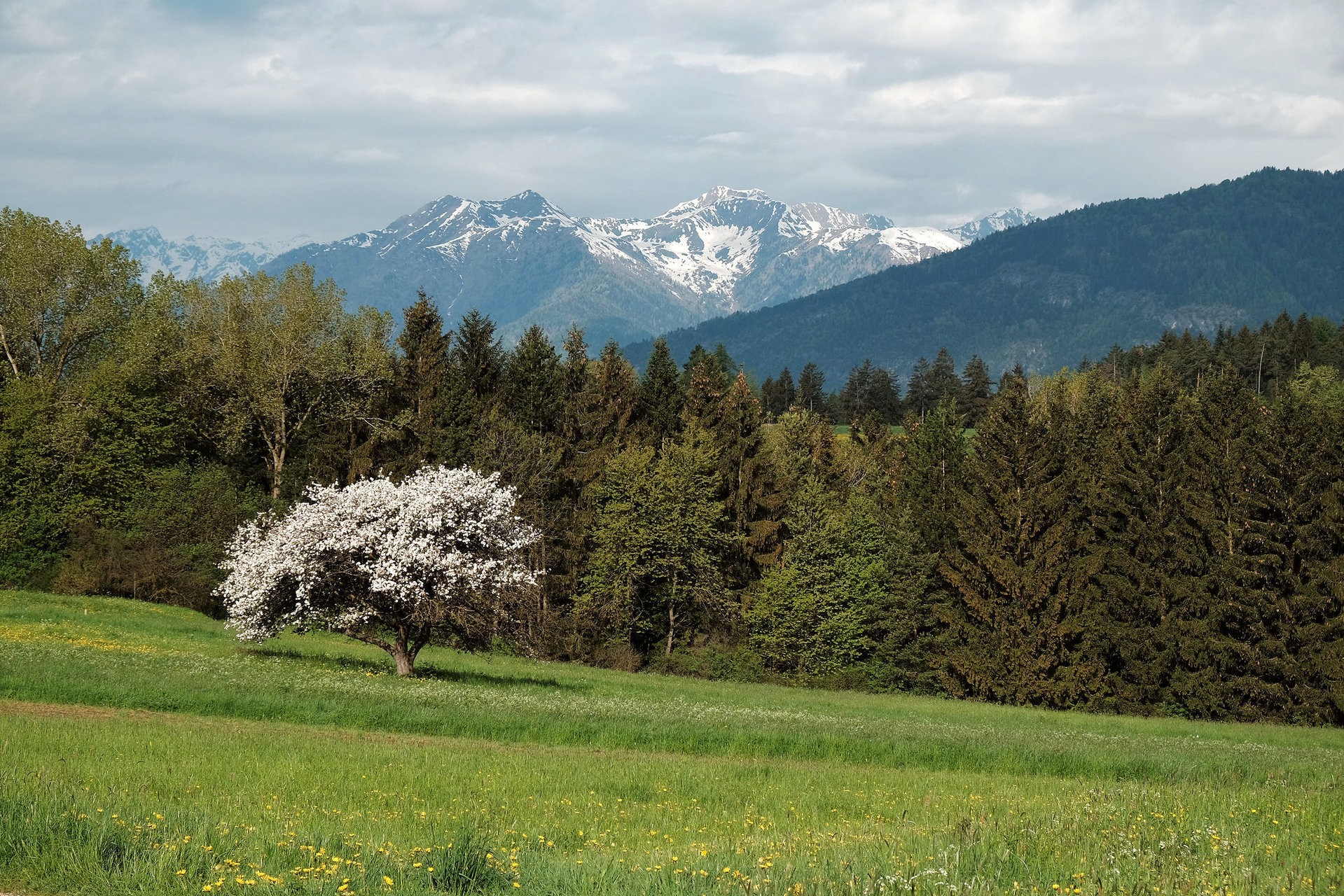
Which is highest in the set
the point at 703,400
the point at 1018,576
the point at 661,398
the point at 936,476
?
the point at 661,398

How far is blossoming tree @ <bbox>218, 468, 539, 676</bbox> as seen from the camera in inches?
1385

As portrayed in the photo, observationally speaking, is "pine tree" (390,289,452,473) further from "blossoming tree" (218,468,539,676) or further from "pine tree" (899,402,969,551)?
"blossoming tree" (218,468,539,676)

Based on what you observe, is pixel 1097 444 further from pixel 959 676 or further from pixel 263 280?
pixel 263 280

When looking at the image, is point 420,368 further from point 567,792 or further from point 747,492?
point 567,792

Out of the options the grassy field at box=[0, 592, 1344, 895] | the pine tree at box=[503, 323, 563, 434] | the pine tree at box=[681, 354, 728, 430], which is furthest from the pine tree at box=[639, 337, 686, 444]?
the grassy field at box=[0, 592, 1344, 895]

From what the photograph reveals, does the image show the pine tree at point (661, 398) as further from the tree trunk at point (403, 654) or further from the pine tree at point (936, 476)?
the tree trunk at point (403, 654)

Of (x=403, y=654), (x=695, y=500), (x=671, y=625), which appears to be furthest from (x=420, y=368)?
(x=403, y=654)

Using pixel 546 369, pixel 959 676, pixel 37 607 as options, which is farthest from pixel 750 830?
pixel 546 369

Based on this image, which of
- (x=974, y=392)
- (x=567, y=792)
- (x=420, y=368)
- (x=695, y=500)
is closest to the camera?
(x=567, y=792)

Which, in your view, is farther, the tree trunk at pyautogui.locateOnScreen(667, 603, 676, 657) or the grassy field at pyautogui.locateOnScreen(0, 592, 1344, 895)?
the tree trunk at pyautogui.locateOnScreen(667, 603, 676, 657)

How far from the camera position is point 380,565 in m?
35.0

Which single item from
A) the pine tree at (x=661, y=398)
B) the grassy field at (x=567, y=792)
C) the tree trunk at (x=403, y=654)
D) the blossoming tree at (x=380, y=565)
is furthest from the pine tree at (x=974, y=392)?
the tree trunk at (x=403, y=654)

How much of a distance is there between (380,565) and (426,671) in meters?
7.11

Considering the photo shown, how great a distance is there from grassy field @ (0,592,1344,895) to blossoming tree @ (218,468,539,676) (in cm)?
199
